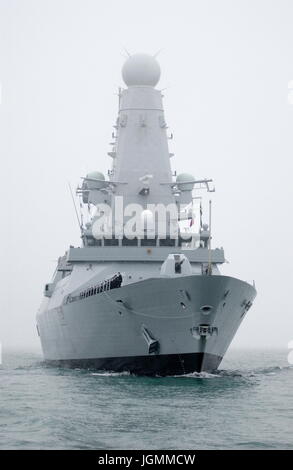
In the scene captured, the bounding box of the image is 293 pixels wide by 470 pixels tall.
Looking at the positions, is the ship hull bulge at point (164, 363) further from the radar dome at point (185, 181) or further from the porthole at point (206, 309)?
the radar dome at point (185, 181)

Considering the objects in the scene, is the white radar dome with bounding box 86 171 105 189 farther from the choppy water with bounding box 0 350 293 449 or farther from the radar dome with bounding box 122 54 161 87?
the choppy water with bounding box 0 350 293 449

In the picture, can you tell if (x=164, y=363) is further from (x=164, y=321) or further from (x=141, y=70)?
(x=141, y=70)

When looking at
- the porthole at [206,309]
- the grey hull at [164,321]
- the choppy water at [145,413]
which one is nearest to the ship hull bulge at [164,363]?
the grey hull at [164,321]

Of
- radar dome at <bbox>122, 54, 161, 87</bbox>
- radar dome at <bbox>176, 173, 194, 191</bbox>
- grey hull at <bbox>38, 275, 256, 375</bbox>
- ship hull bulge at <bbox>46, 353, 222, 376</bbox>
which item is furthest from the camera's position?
radar dome at <bbox>122, 54, 161, 87</bbox>

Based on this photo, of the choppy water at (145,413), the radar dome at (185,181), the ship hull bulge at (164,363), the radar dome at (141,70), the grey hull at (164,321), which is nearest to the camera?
the choppy water at (145,413)

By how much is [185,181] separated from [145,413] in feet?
78.8

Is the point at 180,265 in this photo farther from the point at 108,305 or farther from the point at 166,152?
the point at 166,152

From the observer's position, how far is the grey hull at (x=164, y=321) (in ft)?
106

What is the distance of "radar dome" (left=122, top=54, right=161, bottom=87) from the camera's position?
153 feet

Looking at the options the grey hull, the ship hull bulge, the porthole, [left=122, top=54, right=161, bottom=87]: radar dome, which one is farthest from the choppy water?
[left=122, top=54, right=161, bottom=87]: radar dome

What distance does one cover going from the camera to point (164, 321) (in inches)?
1300

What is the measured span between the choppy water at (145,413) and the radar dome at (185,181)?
13.9 m

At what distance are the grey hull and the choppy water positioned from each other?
Answer: 0.86 metres

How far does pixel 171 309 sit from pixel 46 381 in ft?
24.0
